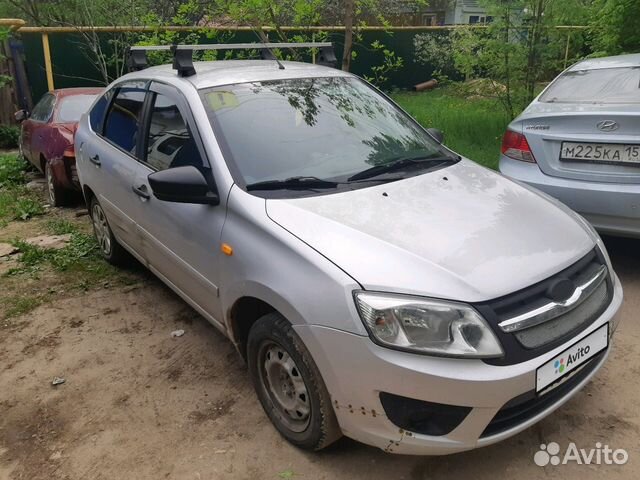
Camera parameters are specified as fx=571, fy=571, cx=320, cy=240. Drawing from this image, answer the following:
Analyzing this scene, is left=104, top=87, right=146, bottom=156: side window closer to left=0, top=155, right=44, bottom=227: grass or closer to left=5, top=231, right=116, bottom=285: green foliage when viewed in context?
left=5, top=231, right=116, bottom=285: green foliage

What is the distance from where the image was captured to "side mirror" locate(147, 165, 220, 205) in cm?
275

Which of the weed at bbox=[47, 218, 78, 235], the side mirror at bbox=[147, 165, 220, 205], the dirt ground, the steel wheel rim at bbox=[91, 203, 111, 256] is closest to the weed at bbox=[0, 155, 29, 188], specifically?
the weed at bbox=[47, 218, 78, 235]

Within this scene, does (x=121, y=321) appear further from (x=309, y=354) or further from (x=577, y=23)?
(x=577, y=23)

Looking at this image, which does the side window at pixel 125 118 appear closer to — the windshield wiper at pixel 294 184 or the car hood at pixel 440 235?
the windshield wiper at pixel 294 184

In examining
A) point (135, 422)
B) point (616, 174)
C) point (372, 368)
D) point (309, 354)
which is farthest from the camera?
point (616, 174)

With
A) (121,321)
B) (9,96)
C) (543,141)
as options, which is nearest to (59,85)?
(9,96)

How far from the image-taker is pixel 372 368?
2.10 meters

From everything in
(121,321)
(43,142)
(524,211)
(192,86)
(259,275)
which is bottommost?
(121,321)

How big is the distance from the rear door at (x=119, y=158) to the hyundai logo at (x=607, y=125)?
3080 millimetres

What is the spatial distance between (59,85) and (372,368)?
39.2 feet

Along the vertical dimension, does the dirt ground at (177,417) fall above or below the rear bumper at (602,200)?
below

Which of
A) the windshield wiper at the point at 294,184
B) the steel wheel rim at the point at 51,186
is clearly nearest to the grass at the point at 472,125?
the windshield wiper at the point at 294,184

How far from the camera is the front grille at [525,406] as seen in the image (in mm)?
2160

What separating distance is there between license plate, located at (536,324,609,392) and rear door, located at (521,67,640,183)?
1.75 m
